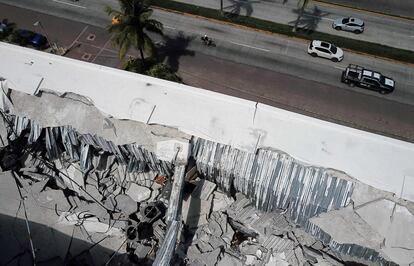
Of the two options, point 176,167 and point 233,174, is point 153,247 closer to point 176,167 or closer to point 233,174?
point 176,167

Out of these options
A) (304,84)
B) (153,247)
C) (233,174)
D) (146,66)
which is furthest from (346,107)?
(153,247)

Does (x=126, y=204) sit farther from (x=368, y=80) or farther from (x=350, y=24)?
(x=350, y=24)

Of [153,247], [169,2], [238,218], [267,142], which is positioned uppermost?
[169,2]

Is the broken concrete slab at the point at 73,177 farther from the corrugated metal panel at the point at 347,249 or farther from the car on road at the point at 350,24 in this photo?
the car on road at the point at 350,24

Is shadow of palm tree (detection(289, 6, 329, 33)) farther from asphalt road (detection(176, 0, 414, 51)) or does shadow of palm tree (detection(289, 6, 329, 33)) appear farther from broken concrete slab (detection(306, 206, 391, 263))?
broken concrete slab (detection(306, 206, 391, 263))

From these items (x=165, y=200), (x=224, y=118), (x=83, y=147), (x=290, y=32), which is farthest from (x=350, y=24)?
(x=83, y=147)

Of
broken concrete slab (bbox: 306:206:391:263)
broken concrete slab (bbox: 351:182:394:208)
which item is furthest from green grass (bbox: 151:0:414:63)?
broken concrete slab (bbox: 306:206:391:263)
